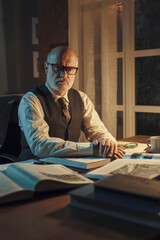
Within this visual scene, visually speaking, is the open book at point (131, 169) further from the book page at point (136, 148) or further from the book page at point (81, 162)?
the book page at point (136, 148)

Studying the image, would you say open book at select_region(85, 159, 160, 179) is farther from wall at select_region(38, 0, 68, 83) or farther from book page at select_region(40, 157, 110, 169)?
wall at select_region(38, 0, 68, 83)

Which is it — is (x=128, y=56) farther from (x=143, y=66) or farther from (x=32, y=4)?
(x=32, y=4)

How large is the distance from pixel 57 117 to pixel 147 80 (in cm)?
152

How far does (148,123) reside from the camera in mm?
3135

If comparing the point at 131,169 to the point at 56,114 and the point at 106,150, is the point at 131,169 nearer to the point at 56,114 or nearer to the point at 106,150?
the point at 106,150

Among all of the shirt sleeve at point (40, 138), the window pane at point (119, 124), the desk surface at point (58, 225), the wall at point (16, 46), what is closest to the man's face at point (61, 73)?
the shirt sleeve at point (40, 138)

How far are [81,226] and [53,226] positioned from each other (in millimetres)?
67

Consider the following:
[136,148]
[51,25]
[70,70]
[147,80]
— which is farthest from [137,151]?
[51,25]

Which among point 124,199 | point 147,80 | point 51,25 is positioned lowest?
point 124,199

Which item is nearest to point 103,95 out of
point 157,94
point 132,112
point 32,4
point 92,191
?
point 132,112

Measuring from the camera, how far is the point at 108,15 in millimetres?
Answer: 2988

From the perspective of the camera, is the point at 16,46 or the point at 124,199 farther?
the point at 16,46

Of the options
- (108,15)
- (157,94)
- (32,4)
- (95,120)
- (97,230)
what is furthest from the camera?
(32,4)

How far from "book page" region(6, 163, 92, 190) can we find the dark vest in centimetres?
80
